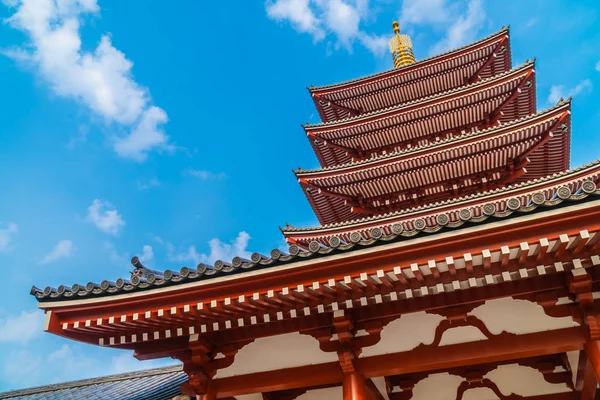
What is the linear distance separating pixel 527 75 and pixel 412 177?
3985mm

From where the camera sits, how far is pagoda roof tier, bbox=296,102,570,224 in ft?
32.2

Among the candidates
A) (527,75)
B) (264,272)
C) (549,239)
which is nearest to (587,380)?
(549,239)

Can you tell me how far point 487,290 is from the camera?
218 inches

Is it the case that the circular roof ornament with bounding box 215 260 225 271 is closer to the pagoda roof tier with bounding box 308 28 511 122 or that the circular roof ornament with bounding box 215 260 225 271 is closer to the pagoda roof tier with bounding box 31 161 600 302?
the pagoda roof tier with bounding box 31 161 600 302

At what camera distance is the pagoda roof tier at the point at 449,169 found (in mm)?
9820

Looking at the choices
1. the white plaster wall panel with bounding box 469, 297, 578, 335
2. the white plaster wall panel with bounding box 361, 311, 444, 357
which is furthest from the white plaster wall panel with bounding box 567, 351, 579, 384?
the white plaster wall panel with bounding box 361, 311, 444, 357

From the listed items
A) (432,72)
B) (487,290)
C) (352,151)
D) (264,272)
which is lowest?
(487,290)

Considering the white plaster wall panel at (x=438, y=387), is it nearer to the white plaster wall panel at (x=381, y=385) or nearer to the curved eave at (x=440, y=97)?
the white plaster wall panel at (x=381, y=385)

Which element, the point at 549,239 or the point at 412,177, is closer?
the point at 549,239

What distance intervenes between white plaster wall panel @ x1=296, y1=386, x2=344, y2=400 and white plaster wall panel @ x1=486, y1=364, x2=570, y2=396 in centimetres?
231

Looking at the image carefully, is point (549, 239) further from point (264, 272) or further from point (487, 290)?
point (264, 272)

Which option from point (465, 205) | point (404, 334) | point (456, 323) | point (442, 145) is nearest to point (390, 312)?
point (404, 334)

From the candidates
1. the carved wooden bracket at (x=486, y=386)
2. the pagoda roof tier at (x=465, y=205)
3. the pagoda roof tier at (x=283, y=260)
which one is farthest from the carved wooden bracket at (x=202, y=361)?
the carved wooden bracket at (x=486, y=386)

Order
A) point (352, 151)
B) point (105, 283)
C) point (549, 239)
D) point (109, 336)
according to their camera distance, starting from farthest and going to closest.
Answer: point (352, 151)
point (109, 336)
point (105, 283)
point (549, 239)
